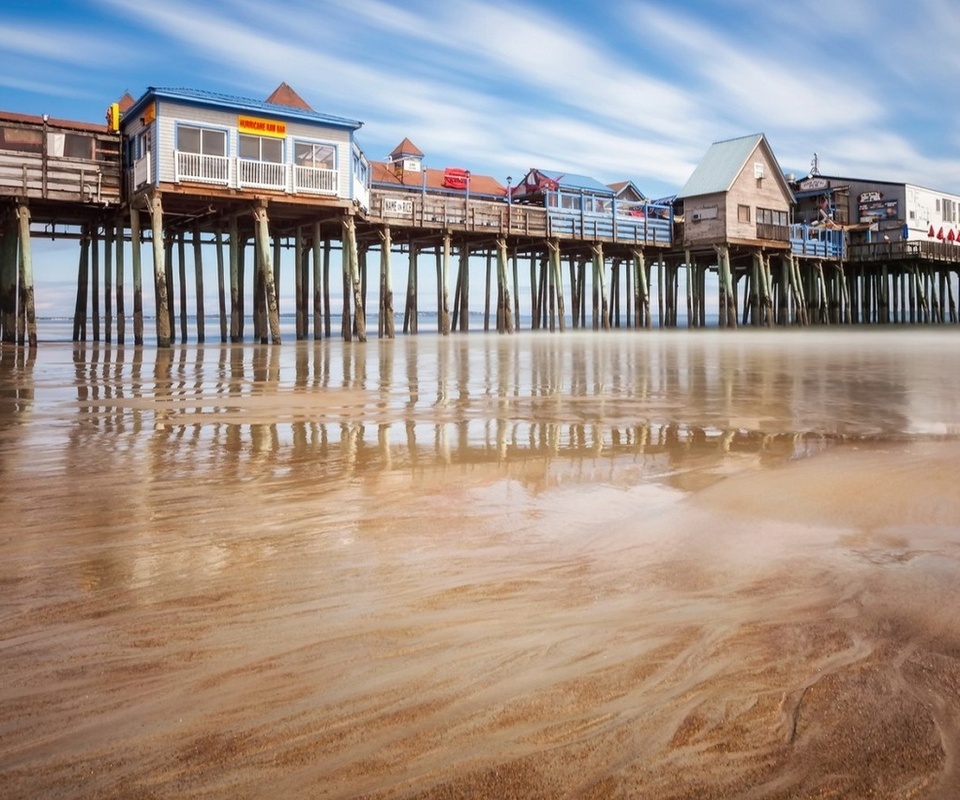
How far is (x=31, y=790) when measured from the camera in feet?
5.43

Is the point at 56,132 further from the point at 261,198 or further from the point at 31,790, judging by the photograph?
the point at 31,790

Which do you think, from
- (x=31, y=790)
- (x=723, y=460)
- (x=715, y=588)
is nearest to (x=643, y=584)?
(x=715, y=588)

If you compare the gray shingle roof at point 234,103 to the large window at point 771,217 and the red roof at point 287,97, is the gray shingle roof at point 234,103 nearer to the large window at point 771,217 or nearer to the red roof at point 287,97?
the red roof at point 287,97

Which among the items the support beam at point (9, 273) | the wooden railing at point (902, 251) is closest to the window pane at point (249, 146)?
the support beam at point (9, 273)

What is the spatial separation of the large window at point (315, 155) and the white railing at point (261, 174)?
3.76ft

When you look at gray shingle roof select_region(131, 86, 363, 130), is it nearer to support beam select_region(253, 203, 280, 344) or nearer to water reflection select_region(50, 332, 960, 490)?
support beam select_region(253, 203, 280, 344)

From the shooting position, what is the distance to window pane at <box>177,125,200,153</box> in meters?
24.1

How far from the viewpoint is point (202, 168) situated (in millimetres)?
24016

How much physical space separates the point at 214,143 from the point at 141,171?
2.28 m

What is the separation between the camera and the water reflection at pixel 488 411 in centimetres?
575

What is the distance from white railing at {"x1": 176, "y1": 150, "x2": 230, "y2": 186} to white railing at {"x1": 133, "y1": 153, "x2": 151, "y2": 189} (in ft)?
3.27

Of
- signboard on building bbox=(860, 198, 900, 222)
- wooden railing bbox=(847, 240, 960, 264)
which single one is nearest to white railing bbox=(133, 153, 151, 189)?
wooden railing bbox=(847, 240, 960, 264)

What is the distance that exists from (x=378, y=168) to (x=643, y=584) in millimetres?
43821

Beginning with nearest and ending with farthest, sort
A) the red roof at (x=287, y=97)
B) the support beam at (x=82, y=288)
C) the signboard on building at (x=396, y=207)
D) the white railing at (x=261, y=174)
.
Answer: the white railing at (x=261, y=174) < the support beam at (x=82, y=288) < the signboard on building at (x=396, y=207) < the red roof at (x=287, y=97)
